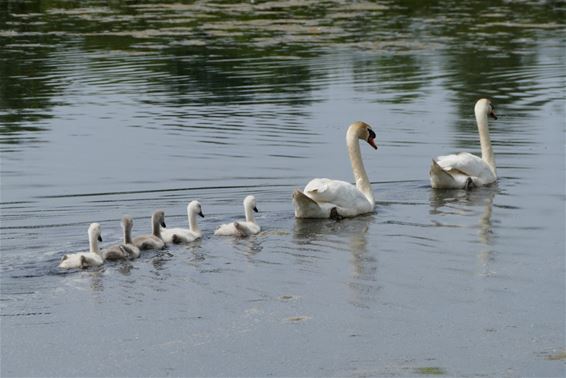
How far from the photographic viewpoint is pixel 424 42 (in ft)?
116

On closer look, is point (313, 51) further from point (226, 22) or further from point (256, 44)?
point (226, 22)

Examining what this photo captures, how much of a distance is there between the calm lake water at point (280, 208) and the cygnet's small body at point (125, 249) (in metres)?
0.21

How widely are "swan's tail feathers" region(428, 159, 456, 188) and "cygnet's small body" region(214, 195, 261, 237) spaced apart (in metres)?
3.01

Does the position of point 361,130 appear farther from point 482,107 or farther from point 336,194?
point 482,107

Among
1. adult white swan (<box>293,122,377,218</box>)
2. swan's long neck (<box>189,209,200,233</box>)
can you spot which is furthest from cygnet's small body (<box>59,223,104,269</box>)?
adult white swan (<box>293,122,377,218</box>)

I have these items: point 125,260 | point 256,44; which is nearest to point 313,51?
point 256,44

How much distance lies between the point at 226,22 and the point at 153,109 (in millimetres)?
15416

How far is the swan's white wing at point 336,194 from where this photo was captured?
15.5 meters

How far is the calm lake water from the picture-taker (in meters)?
10.8

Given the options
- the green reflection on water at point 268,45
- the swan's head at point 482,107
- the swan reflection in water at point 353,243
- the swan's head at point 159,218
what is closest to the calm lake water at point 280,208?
the swan reflection in water at point 353,243

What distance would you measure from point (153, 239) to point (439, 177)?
4536mm

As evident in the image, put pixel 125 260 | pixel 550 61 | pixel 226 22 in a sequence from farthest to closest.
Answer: pixel 226 22 < pixel 550 61 < pixel 125 260

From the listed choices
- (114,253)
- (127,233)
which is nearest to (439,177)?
(127,233)

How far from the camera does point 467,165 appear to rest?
17.4 m
